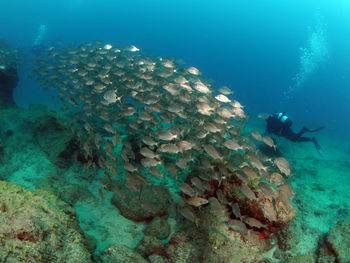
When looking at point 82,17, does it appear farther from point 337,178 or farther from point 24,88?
point 337,178

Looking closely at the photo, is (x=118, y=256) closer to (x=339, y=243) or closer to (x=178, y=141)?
(x=178, y=141)

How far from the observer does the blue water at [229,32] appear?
8312 centimetres

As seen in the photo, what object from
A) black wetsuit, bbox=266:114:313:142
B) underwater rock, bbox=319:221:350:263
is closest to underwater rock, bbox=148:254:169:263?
underwater rock, bbox=319:221:350:263

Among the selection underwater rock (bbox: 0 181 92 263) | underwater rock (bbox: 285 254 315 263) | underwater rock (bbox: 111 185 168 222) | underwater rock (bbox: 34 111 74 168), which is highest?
underwater rock (bbox: 0 181 92 263)

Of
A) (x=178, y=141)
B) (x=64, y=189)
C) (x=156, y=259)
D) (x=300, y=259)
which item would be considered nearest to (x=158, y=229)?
(x=156, y=259)

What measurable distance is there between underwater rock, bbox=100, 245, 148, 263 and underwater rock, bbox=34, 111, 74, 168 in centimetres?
478

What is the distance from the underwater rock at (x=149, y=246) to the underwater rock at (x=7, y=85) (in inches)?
567

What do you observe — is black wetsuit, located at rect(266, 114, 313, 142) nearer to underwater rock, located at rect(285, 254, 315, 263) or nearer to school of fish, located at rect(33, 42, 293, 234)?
school of fish, located at rect(33, 42, 293, 234)

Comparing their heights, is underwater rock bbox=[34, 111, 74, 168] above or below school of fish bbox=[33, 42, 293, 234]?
below

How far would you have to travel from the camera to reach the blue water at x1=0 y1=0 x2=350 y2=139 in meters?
83.1

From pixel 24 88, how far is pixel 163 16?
290 feet

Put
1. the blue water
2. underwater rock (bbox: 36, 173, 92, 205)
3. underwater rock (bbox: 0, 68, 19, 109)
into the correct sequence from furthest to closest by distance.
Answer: the blue water → underwater rock (bbox: 0, 68, 19, 109) → underwater rock (bbox: 36, 173, 92, 205)

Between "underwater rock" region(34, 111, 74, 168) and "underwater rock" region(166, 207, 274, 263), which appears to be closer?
"underwater rock" region(166, 207, 274, 263)

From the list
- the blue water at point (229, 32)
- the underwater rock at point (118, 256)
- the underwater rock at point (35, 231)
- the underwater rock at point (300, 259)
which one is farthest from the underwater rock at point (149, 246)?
the blue water at point (229, 32)
